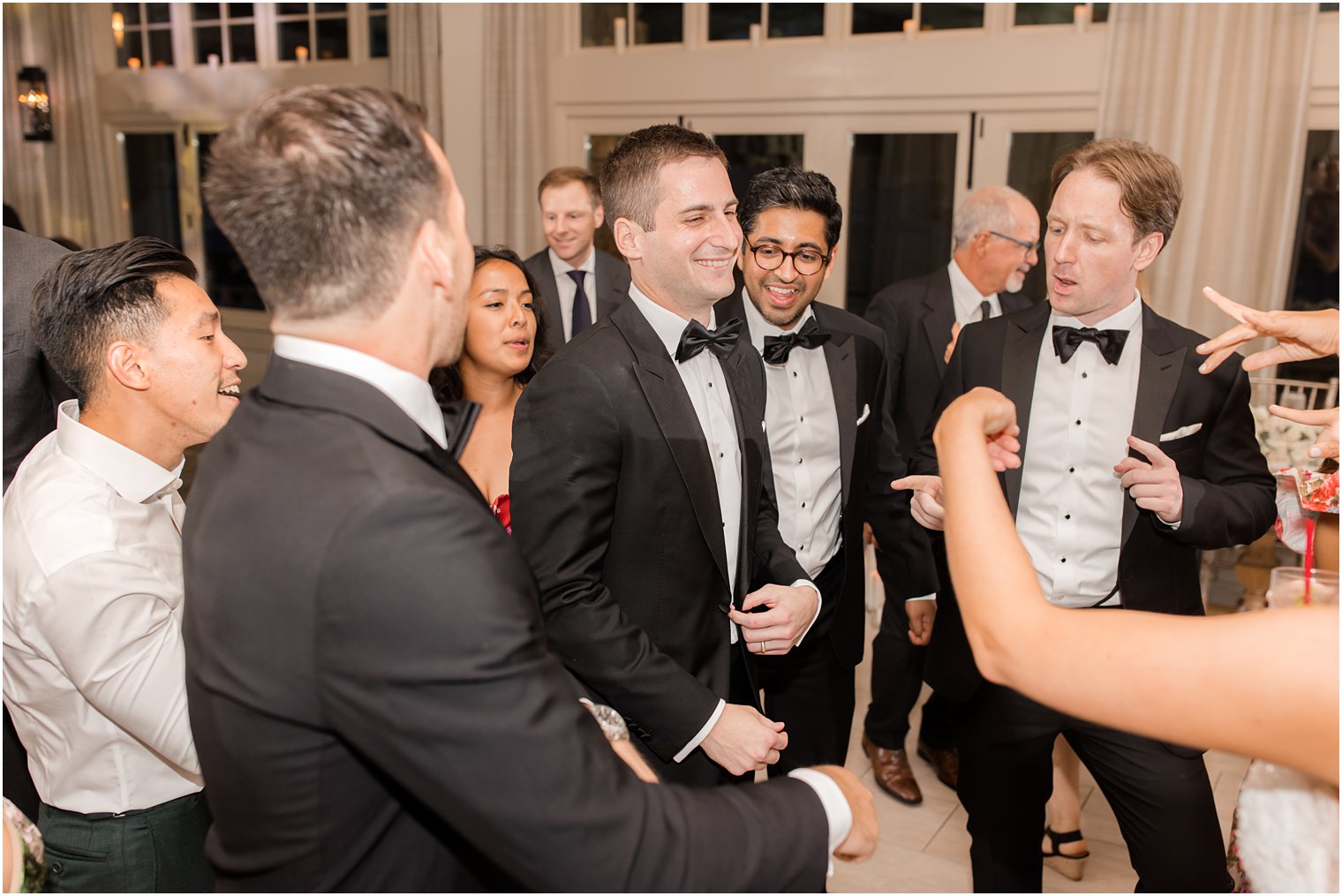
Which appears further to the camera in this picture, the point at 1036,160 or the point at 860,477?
the point at 1036,160

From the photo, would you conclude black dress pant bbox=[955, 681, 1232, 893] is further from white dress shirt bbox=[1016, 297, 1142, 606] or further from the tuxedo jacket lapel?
the tuxedo jacket lapel

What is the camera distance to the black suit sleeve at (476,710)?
3.23 feet

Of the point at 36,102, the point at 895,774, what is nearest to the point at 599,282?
the point at 895,774

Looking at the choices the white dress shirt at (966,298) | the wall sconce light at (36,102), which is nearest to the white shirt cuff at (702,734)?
the white dress shirt at (966,298)

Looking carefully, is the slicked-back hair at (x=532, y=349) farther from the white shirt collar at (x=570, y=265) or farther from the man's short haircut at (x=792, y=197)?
the white shirt collar at (x=570, y=265)

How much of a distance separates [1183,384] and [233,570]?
1.97m

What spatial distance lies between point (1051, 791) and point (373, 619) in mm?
1752

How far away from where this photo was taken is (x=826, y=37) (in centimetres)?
600

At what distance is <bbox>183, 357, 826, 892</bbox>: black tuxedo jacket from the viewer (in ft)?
3.25

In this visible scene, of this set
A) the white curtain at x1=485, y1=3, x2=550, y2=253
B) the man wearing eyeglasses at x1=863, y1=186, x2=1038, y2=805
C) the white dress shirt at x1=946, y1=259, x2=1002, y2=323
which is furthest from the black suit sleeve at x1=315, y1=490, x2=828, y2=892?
the white curtain at x1=485, y1=3, x2=550, y2=253

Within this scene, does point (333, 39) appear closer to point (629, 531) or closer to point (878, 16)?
point (878, 16)

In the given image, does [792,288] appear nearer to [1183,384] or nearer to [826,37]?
[1183,384]

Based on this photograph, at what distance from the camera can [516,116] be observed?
6.95 m

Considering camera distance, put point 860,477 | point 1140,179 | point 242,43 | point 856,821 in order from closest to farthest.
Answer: point 856,821 → point 1140,179 → point 860,477 → point 242,43
